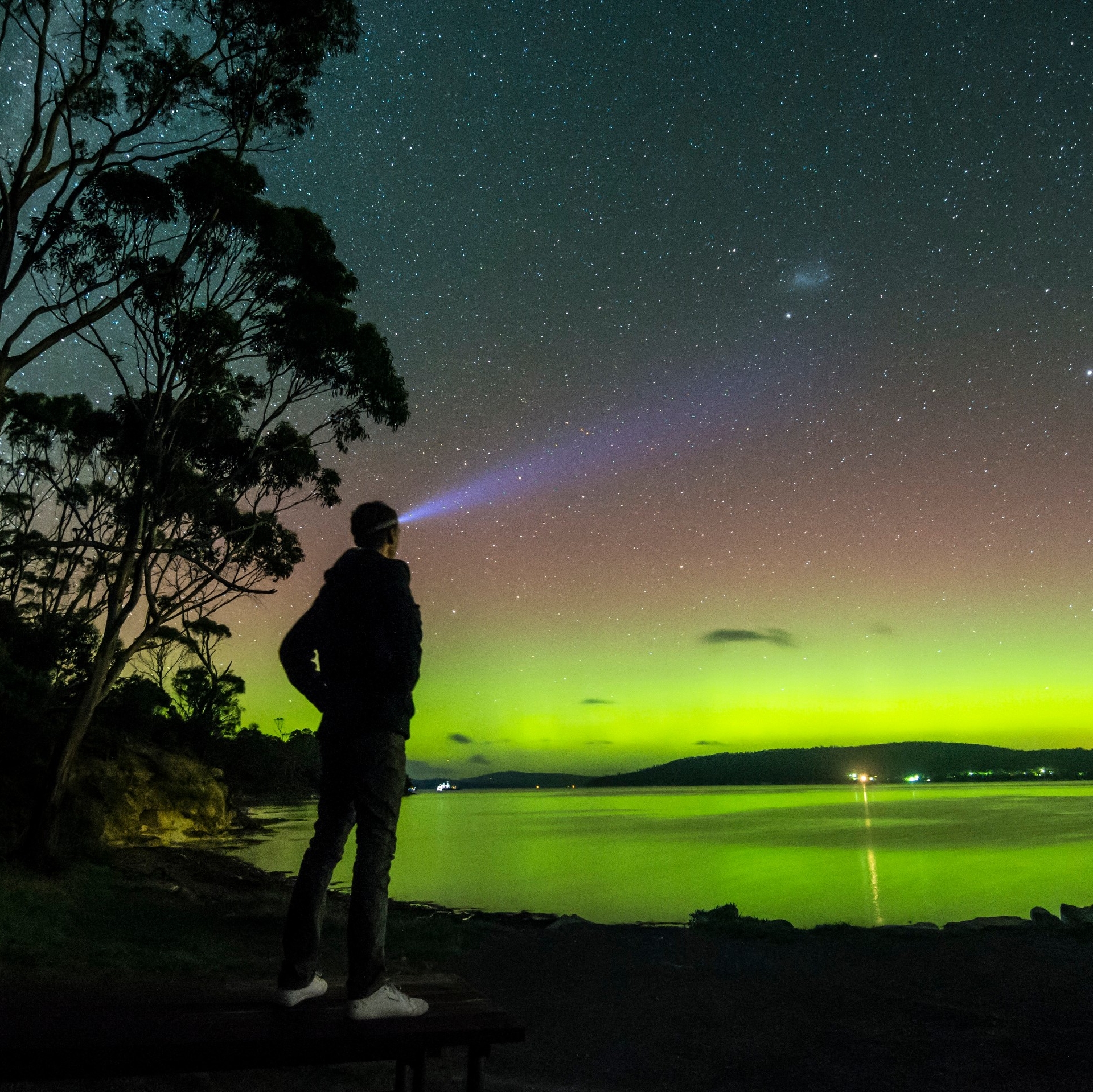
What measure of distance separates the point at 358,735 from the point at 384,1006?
830 millimetres

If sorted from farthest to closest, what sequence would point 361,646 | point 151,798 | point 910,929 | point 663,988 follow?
point 151,798
point 910,929
point 663,988
point 361,646

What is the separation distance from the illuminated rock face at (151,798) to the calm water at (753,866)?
112 inches

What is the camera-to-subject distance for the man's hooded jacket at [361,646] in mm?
2814

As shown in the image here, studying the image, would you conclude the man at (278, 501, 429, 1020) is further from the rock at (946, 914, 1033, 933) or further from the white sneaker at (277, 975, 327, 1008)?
the rock at (946, 914, 1033, 933)

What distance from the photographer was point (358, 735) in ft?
9.10

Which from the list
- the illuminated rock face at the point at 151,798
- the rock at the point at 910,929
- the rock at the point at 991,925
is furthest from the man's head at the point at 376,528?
the illuminated rock face at the point at 151,798

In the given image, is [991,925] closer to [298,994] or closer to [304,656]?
[298,994]

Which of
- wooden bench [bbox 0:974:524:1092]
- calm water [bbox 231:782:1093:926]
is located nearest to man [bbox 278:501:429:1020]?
wooden bench [bbox 0:974:524:1092]

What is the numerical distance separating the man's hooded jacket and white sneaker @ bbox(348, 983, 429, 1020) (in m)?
0.81

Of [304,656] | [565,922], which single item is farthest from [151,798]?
[304,656]

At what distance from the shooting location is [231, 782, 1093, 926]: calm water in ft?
49.5

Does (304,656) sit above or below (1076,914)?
above

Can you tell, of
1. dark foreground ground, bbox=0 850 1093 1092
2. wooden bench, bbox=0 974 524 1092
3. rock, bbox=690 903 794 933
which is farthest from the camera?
rock, bbox=690 903 794 933

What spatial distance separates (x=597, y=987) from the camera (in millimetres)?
5828
